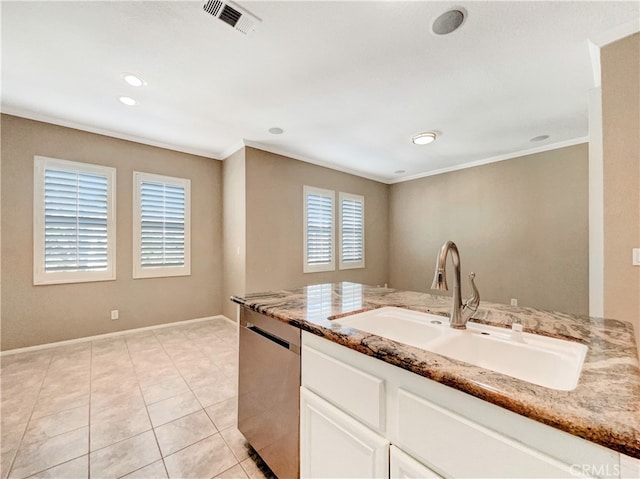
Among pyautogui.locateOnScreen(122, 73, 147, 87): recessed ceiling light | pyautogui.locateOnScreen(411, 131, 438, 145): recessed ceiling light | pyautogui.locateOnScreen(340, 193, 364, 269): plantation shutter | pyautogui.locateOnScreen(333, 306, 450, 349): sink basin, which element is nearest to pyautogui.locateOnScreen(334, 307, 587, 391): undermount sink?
pyautogui.locateOnScreen(333, 306, 450, 349): sink basin

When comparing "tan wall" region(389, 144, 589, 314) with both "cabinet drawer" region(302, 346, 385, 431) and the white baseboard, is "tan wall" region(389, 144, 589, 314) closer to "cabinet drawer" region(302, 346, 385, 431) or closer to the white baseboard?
the white baseboard

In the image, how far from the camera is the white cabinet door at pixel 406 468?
0.80 meters

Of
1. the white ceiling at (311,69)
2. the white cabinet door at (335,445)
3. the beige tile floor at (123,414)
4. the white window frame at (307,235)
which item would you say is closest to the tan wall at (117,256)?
the white ceiling at (311,69)

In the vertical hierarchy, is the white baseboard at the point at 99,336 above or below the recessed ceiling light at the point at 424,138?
below

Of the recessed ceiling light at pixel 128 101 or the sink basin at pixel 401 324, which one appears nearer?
the sink basin at pixel 401 324

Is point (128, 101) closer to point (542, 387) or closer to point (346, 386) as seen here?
point (346, 386)

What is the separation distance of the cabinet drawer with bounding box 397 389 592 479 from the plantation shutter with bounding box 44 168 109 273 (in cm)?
412

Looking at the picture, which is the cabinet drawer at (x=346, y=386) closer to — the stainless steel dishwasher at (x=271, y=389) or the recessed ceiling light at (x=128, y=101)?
the stainless steel dishwasher at (x=271, y=389)

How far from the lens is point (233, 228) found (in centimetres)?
429

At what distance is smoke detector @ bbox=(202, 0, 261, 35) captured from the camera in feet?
5.56

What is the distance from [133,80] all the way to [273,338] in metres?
2.62

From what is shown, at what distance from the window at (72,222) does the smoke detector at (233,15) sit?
287cm

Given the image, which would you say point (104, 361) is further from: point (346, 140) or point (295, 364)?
point (346, 140)

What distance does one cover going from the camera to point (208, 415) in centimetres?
210
